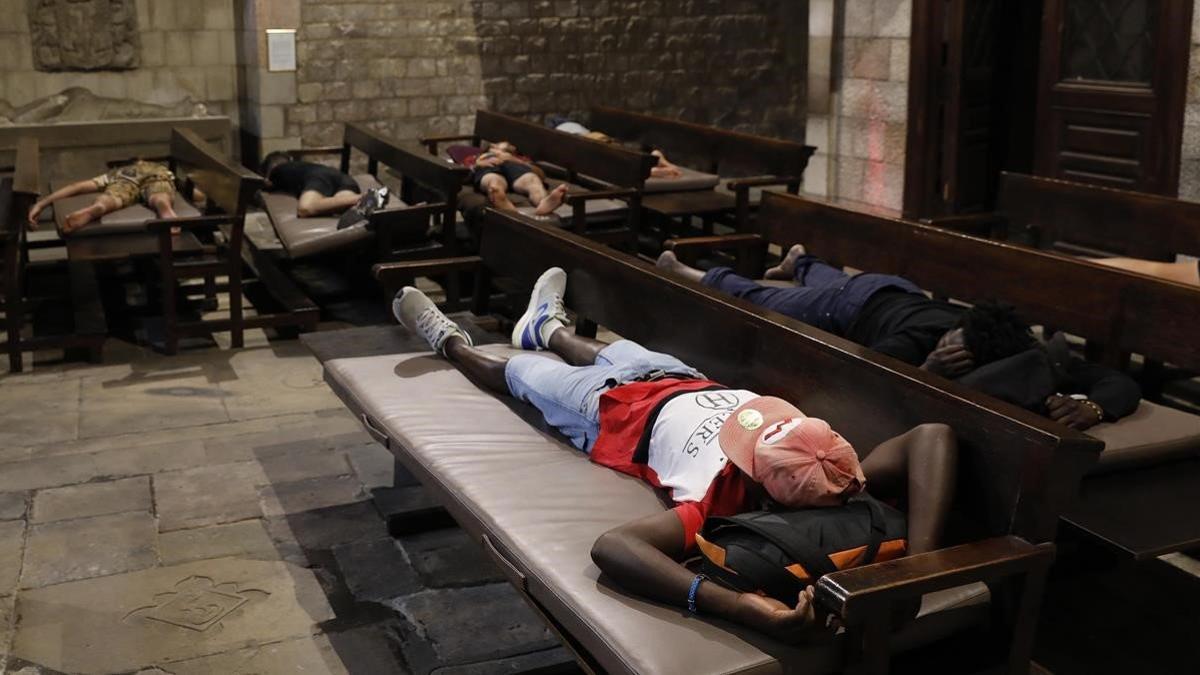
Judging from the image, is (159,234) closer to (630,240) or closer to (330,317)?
(330,317)

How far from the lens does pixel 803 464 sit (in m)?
2.45

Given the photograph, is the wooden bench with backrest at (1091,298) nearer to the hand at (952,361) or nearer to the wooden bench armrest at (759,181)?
the hand at (952,361)

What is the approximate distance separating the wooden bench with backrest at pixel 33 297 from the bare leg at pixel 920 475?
13.1ft

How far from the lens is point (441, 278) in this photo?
7145 mm

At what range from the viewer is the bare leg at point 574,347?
3.77 m

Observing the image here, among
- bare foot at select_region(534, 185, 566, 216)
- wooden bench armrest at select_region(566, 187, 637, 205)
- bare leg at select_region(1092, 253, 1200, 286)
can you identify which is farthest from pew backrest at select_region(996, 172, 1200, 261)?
bare foot at select_region(534, 185, 566, 216)

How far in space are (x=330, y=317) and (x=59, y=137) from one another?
3.66 meters

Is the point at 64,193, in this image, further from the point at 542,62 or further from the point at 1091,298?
the point at 1091,298

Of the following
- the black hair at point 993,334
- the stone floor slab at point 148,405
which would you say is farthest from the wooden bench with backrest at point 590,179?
the black hair at point 993,334

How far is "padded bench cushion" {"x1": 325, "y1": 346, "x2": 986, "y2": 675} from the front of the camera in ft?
7.26

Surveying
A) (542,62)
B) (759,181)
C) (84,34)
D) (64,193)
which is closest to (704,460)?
(759,181)

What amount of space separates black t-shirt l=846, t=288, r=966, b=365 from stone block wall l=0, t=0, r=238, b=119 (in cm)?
700

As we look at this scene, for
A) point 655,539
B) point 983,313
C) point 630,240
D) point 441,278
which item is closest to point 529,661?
point 655,539

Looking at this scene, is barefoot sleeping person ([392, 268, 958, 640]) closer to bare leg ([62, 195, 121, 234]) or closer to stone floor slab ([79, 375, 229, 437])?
stone floor slab ([79, 375, 229, 437])
